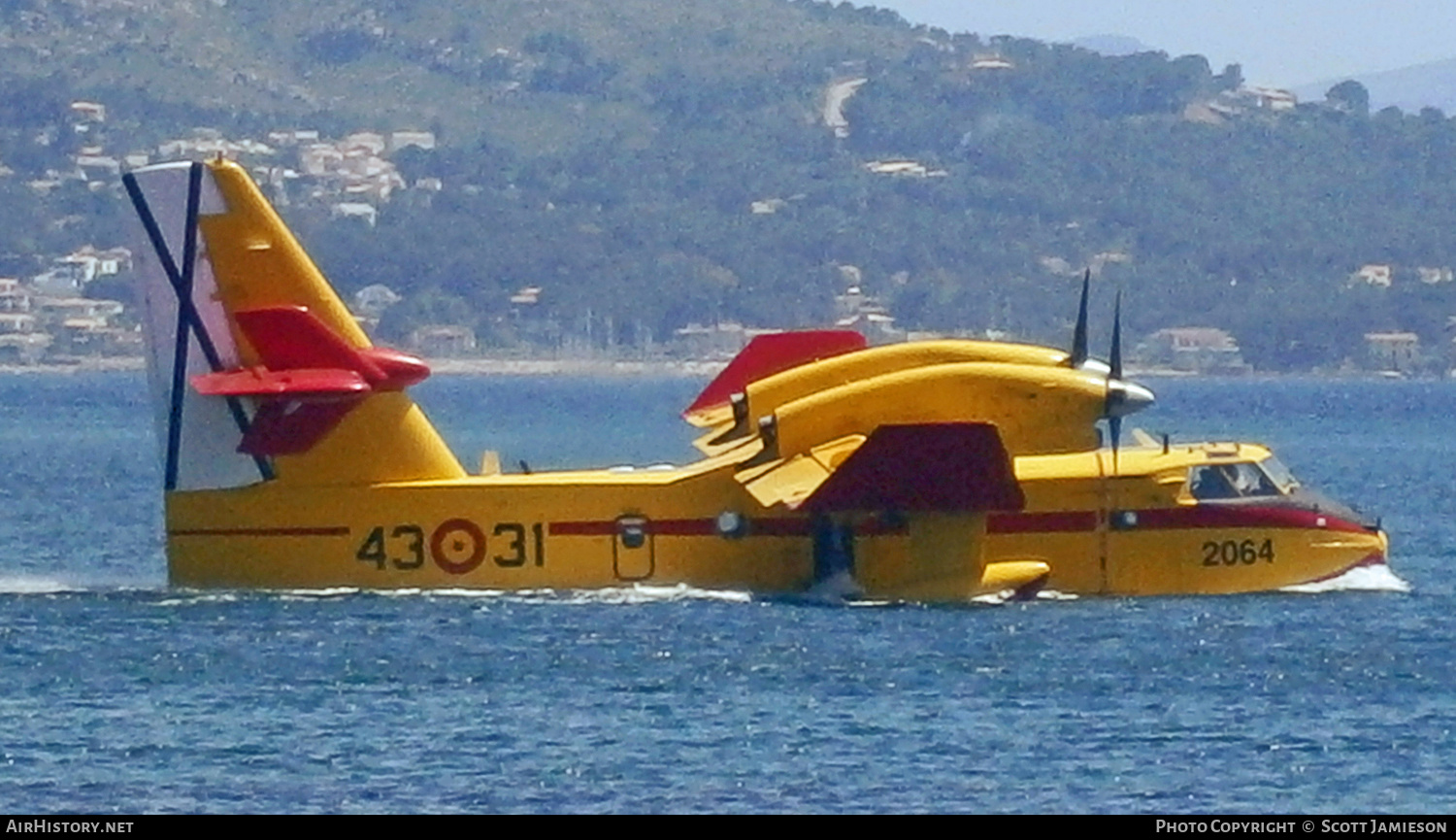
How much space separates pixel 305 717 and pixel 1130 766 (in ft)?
30.7

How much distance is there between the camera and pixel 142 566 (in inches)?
2331

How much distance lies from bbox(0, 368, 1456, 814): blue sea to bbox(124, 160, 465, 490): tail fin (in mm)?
1972

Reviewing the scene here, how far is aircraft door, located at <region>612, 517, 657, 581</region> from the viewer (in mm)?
49500

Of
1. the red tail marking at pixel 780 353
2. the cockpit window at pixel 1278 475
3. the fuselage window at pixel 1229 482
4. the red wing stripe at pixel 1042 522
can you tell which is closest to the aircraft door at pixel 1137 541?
the red wing stripe at pixel 1042 522

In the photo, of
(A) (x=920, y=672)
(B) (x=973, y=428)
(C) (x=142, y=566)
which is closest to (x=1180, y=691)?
(A) (x=920, y=672)

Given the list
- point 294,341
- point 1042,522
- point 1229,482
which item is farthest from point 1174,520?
point 294,341

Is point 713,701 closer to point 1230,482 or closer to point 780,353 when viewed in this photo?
point 1230,482

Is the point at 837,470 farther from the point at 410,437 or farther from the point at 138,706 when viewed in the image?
the point at 138,706

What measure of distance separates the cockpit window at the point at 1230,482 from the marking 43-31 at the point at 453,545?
29.8ft

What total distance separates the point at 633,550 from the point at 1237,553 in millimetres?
8408

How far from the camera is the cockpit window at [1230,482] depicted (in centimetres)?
4956

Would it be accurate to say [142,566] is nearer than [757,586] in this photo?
No

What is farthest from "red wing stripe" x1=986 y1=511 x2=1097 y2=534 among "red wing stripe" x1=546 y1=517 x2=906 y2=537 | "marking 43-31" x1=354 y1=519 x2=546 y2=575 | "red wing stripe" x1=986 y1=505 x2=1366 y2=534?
"marking 43-31" x1=354 y1=519 x2=546 y2=575

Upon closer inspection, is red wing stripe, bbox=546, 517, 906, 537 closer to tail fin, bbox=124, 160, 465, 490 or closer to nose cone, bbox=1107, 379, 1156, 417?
tail fin, bbox=124, 160, 465, 490
